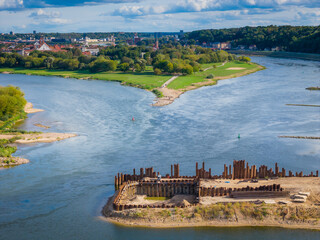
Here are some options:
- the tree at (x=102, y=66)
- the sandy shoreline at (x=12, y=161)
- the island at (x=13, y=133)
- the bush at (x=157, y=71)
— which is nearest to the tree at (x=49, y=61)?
the tree at (x=102, y=66)

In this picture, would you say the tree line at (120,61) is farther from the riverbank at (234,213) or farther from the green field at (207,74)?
the riverbank at (234,213)

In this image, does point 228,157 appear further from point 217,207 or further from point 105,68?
point 105,68

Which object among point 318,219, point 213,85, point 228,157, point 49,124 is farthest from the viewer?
point 213,85

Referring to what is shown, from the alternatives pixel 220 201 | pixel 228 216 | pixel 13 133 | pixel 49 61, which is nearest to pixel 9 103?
pixel 13 133

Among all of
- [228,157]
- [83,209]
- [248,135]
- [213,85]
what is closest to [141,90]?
[213,85]

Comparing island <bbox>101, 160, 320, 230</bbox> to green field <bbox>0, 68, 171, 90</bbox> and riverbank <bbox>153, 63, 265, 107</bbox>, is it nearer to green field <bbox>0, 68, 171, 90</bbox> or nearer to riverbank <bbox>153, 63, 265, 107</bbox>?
riverbank <bbox>153, 63, 265, 107</bbox>

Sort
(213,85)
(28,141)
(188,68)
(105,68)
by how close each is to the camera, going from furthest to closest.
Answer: (105,68) → (188,68) → (213,85) → (28,141)

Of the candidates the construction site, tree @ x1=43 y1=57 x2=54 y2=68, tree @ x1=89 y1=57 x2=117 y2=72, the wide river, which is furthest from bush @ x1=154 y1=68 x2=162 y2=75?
the construction site
